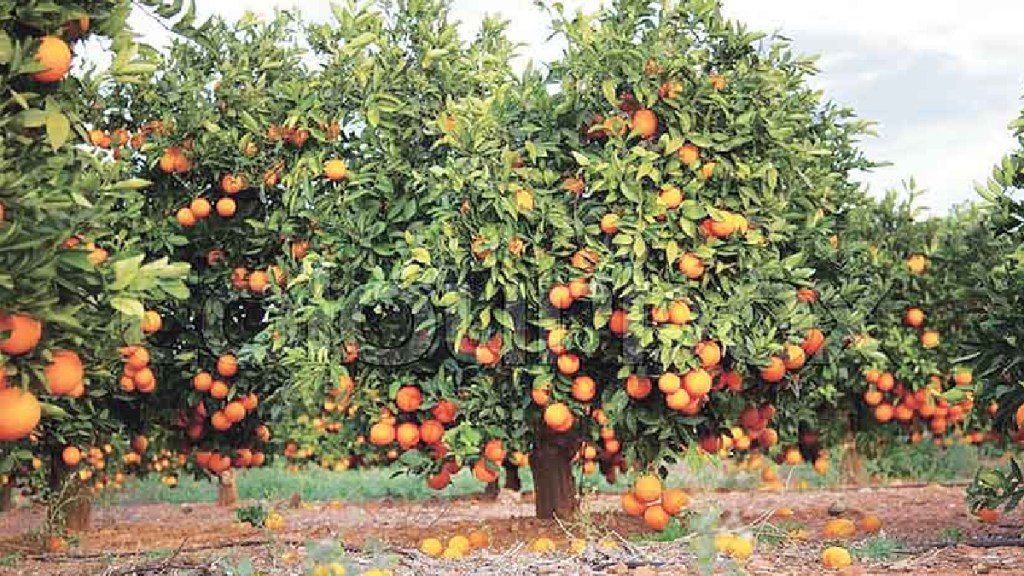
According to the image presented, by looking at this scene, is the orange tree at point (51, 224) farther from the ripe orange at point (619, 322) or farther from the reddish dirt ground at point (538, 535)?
the ripe orange at point (619, 322)

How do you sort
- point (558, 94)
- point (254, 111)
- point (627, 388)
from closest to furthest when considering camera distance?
point (627, 388), point (558, 94), point (254, 111)

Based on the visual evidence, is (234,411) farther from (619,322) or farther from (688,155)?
(688,155)

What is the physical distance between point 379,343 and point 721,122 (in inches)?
95.2

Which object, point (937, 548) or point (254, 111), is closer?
point (937, 548)

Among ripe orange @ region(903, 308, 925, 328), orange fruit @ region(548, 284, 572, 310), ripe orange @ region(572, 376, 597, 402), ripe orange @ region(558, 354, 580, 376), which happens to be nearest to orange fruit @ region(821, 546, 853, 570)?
ripe orange @ region(572, 376, 597, 402)

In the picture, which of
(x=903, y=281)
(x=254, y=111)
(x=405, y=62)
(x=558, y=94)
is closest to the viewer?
(x=558, y=94)

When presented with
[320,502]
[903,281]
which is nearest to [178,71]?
[903,281]

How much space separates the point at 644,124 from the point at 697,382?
1.45 metres

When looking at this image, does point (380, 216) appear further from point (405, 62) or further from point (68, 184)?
point (68, 184)

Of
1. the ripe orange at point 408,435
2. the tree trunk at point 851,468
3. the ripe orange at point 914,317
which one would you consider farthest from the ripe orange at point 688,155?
the tree trunk at point 851,468

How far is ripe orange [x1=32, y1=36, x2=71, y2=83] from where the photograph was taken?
12.0ft

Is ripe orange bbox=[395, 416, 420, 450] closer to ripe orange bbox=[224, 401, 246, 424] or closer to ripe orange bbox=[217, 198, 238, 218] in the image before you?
ripe orange bbox=[224, 401, 246, 424]

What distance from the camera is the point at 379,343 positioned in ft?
21.9

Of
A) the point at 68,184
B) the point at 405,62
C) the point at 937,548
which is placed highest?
the point at 405,62
